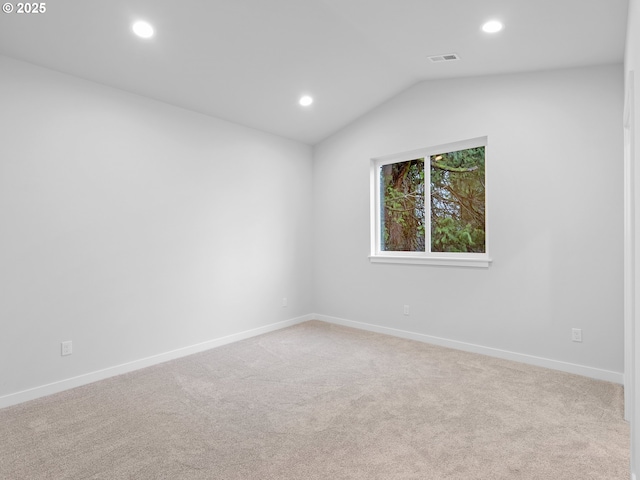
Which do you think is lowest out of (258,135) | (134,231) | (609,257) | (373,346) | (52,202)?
(373,346)

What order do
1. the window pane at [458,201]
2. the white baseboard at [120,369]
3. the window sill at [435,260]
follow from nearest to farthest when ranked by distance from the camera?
the white baseboard at [120,369], the window sill at [435,260], the window pane at [458,201]

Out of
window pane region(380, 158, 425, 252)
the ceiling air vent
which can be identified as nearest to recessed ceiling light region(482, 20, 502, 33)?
the ceiling air vent

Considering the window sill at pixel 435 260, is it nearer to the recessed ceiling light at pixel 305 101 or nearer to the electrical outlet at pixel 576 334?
the electrical outlet at pixel 576 334

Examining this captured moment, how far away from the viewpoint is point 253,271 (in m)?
4.48

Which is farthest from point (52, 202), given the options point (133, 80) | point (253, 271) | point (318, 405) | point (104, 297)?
point (318, 405)

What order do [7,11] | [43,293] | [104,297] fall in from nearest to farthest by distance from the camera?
[7,11], [43,293], [104,297]

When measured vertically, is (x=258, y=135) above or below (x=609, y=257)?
above

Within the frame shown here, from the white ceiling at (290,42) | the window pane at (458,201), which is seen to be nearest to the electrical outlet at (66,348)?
the white ceiling at (290,42)

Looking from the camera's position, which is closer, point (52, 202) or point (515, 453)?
point (515, 453)

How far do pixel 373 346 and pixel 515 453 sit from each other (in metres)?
2.02

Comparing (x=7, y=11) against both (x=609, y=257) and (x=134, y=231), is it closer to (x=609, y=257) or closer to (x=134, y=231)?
(x=134, y=231)

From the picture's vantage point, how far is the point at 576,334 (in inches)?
125

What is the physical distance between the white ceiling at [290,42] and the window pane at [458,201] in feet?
2.84

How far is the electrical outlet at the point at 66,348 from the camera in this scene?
2.94 m
